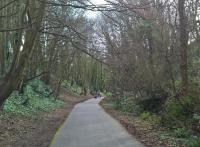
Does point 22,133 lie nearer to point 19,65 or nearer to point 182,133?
point 19,65

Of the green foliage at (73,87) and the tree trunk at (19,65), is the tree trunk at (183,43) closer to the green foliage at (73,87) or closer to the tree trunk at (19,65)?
the tree trunk at (19,65)

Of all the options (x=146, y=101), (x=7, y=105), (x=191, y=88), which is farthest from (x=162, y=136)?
(x=146, y=101)

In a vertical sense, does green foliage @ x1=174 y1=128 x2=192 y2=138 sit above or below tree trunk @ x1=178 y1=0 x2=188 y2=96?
below

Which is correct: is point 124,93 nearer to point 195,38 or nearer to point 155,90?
point 155,90

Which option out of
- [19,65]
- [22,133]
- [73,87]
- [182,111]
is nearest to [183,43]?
[182,111]

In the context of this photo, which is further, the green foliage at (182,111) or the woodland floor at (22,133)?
the green foliage at (182,111)

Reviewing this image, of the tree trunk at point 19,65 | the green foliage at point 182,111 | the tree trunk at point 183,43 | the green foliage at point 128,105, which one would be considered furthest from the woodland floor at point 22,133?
the green foliage at point 128,105

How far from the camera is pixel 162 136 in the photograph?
15.2m

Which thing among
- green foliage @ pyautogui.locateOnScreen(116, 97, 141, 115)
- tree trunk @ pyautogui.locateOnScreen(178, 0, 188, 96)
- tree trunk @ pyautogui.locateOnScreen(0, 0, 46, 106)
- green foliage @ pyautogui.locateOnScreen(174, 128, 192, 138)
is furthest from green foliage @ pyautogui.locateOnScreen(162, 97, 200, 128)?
green foliage @ pyautogui.locateOnScreen(116, 97, 141, 115)

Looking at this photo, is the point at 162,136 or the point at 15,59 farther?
the point at 162,136

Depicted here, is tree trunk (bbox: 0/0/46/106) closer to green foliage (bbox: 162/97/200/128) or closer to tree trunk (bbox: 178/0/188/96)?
green foliage (bbox: 162/97/200/128)

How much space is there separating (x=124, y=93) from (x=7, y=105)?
16943mm

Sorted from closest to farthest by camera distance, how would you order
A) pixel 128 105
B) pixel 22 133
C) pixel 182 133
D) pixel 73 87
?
pixel 182 133, pixel 22 133, pixel 128 105, pixel 73 87

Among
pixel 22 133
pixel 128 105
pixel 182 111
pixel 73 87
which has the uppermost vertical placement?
pixel 73 87
